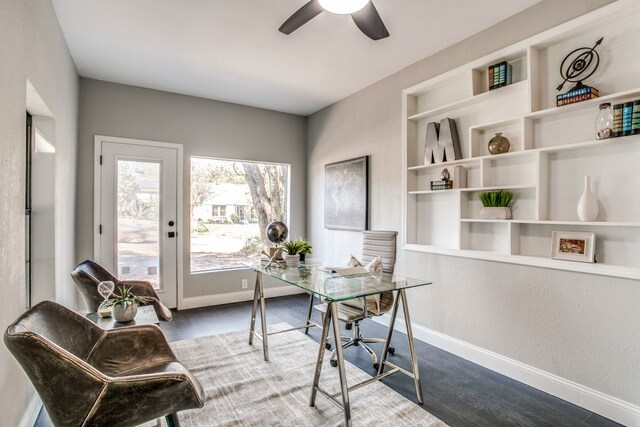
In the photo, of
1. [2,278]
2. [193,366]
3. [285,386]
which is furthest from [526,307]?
[2,278]

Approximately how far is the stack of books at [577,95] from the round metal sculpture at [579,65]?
3.0 inches

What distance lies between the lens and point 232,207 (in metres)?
5.00

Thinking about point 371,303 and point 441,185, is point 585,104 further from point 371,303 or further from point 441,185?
point 371,303

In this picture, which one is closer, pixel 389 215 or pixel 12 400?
pixel 12 400

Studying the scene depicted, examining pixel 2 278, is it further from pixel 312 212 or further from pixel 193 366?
pixel 312 212

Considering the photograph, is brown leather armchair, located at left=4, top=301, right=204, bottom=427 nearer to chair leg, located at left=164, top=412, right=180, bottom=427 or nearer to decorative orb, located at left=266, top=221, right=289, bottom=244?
chair leg, located at left=164, top=412, right=180, bottom=427

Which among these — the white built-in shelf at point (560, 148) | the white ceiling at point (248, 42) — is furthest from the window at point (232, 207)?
the white built-in shelf at point (560, 148)

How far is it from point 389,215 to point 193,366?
2429mm

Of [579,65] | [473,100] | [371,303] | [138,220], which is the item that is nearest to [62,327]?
[371,303]

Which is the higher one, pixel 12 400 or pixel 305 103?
pixel 305 103

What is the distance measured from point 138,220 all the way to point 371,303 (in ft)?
10.1

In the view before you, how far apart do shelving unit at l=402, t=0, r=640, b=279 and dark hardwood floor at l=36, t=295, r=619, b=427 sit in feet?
3.00

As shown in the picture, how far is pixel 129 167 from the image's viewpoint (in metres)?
4.16

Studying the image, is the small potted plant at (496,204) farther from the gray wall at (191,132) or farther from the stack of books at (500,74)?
the gray wall at (191,132)
